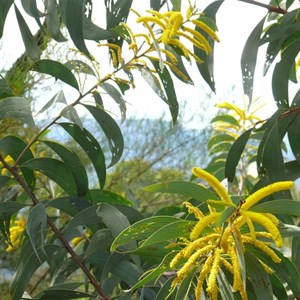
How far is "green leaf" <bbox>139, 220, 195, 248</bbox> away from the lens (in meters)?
0.72

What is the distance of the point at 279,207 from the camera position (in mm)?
678

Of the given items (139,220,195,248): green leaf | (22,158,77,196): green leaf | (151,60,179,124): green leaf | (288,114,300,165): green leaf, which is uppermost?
(151,60,179,124): green leaf

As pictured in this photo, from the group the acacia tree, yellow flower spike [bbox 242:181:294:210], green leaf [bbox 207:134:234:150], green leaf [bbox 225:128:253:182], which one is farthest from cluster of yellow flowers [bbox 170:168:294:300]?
green leaf [bbox 207:134:234:150]

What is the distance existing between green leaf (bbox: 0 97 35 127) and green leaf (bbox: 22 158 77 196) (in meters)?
0.12

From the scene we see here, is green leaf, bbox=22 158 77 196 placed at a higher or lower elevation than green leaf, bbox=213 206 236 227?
higher

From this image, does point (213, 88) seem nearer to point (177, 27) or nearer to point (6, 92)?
point (177, 27)

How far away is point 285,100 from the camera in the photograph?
1163mm

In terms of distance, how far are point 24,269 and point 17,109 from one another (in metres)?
0.30

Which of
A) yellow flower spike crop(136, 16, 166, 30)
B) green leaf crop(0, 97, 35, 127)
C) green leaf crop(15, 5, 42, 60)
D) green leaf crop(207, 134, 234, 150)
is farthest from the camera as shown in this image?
green leaf crop(207, 134, 234, 150)

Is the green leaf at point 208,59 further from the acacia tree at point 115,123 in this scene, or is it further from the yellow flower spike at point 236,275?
the yellow flower spike at point 236,275

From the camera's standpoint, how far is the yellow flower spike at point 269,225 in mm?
610

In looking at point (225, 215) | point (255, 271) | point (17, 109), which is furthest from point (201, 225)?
point (17, 109)

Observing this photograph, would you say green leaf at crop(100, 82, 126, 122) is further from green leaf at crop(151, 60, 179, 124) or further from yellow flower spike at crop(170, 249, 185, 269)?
yellow flower spike at crop(170, 249, 185, 269)

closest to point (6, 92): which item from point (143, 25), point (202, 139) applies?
point (143, 25)
